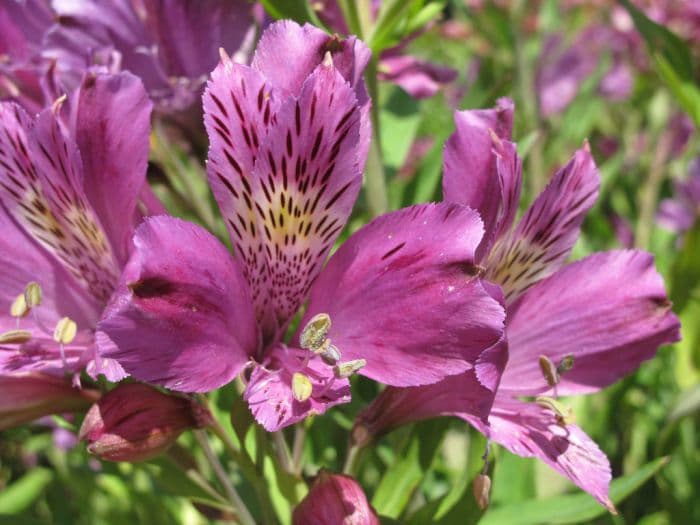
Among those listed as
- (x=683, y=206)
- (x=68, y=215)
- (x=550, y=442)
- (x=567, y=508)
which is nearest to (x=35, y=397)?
(x=68, y=215)

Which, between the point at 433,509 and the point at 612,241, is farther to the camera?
the point at 612,241

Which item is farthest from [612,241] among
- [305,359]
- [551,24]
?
[305,359]

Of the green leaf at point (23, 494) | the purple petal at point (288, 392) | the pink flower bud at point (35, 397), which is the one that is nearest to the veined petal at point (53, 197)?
the pink flower bud at point (35, 397)

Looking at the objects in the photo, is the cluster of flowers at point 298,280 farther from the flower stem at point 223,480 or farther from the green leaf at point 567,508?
the green leaf at point 567,508

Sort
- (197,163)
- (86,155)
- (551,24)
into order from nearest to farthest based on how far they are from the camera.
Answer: (86,155), (197,163), (551,24)

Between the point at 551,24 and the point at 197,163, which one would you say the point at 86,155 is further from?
the point at 551,24

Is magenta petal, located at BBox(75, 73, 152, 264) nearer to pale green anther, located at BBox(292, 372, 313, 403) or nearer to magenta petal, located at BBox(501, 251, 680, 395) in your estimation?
pale green anther, located at BBox(292, 372, 313, 403)

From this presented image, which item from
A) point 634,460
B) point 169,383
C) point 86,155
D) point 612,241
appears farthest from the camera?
point 612,241

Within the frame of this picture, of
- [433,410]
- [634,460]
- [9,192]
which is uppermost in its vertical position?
[9,192]
